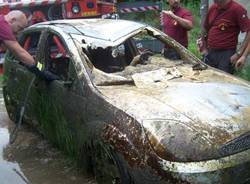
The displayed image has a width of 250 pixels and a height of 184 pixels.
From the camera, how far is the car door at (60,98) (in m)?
5.48

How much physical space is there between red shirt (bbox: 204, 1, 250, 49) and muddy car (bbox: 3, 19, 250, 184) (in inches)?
43.8

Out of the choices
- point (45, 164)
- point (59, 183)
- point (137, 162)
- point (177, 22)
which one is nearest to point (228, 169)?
point (137, 162)

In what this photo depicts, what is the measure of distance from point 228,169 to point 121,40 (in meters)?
2.25

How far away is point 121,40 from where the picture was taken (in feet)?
19.6

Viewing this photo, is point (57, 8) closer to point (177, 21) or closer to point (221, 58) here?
point (177, 21)

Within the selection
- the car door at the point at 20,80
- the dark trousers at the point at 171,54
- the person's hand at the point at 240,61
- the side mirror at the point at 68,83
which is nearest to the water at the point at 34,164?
the car door at the point at 20,80

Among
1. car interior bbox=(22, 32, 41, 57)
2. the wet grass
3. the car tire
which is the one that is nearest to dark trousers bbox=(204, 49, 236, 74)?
car interior bbox=(22, 32, 41, 57)

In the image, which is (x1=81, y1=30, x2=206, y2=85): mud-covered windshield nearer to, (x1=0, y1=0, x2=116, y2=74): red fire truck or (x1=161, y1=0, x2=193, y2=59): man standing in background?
(x1=161, y1=0, x2=193, y2=59): man standing in background

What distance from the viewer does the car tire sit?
4.61 meters

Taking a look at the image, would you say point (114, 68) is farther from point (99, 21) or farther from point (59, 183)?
point (59, 183)

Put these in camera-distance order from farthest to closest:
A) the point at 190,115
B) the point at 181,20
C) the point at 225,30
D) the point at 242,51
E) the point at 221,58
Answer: the point at 181,20, the point at 221,58, the point at 225,30, the point at 242,51, the point at 190,115

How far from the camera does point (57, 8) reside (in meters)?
12.0

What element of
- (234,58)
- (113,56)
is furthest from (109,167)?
(234,58)

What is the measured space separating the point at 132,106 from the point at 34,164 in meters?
1.98
